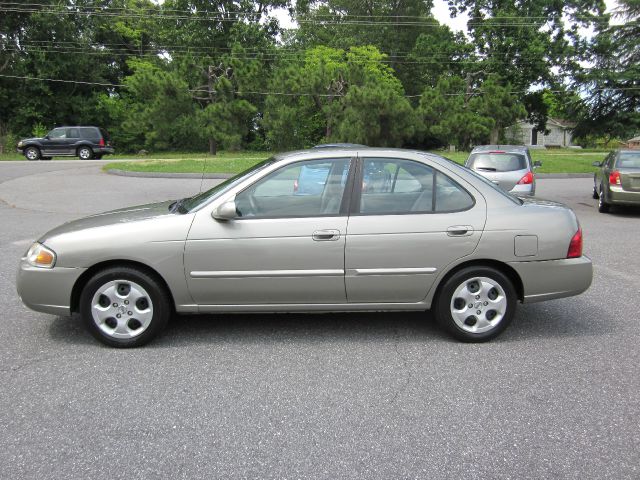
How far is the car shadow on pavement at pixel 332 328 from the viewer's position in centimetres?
449

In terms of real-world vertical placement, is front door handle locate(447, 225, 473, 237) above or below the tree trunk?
below

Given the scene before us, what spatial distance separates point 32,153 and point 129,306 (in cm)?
3081

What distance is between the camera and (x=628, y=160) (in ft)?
38.1

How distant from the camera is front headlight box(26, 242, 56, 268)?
164 inches

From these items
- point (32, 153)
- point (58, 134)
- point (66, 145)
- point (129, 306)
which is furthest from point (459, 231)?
point (32, 153)

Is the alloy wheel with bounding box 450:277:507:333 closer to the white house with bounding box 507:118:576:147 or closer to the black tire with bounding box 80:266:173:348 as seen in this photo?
the black tire with bounding box 80:266:173:348

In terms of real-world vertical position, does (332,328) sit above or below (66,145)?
below

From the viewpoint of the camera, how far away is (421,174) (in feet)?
14.6

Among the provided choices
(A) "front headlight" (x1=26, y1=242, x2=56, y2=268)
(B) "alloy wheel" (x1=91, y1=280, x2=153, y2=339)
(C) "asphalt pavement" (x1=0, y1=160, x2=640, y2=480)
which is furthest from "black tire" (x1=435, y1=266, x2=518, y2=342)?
(A) "front headlight" (x1=26, y1=242, x2=56, y2=268)

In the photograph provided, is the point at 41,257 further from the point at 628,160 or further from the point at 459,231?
the point at 628,160

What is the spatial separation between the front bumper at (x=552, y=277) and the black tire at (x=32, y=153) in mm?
32147

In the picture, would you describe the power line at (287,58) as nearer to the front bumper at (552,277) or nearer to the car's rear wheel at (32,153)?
the car's rear wheel at (32,153)

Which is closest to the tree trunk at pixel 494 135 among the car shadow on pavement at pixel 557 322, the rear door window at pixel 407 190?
the car shadow on pavement at pixel 557 322

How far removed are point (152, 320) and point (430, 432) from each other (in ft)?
7.46
